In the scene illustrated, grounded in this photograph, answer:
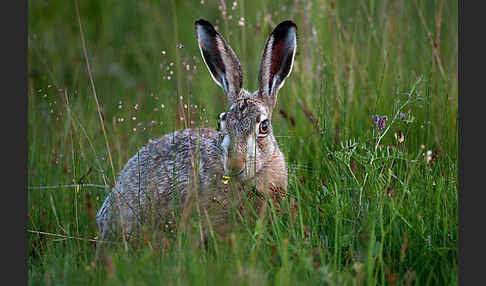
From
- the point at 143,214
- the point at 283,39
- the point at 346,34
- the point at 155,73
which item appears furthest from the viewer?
the point at 155,73

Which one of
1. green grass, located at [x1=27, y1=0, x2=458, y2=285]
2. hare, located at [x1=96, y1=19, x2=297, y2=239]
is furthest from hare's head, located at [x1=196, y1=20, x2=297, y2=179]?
green grass, located at [x1=27, y1=0, x2=458, y2=285]

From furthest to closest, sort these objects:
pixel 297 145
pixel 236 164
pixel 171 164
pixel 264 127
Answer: pixel 297 145 → pixel 171 164 → pixel 264 127 → pixel 236 164

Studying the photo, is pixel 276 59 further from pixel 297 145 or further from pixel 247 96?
pixel 297 145

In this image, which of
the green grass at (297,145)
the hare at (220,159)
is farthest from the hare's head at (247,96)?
the green grass at (297,145)

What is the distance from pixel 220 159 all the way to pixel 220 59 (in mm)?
940

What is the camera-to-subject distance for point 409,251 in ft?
12.6

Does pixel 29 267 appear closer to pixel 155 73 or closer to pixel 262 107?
pixel 262 107

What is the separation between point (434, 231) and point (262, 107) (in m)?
1.70

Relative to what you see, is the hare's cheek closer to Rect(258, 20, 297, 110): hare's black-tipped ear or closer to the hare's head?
the hare's head

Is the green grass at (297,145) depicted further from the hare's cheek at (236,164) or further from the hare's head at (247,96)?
the hare's cheek at (236,164)

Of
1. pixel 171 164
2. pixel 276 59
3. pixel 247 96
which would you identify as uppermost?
pixel 276 59

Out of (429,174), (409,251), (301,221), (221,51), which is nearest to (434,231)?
(409,251)

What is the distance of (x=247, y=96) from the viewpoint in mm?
4953

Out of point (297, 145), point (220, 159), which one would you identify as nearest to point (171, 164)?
point (220, 159)
